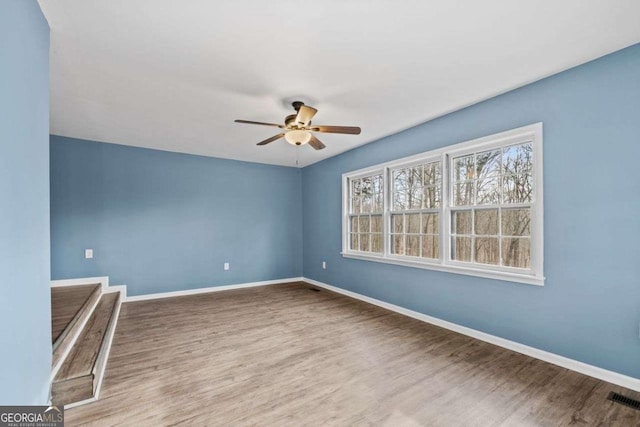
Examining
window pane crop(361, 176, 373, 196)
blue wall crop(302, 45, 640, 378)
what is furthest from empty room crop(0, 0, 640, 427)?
window pane crop(361, 176, 373, 196)

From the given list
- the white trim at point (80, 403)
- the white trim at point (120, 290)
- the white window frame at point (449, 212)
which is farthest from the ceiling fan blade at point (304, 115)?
the white trim at point (120, 290)

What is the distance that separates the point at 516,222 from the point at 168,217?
204 inches

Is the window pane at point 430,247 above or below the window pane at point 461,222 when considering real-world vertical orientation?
below

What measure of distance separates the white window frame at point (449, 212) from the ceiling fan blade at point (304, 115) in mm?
1755

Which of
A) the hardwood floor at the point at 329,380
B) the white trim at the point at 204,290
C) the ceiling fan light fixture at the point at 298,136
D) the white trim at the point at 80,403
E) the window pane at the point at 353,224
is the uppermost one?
the ceiling fan light fixture at the point at 298,136

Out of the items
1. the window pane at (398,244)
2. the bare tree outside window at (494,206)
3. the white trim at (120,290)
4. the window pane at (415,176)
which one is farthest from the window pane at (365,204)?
the white trim at (120,290)

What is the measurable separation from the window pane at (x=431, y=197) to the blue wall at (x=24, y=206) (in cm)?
380

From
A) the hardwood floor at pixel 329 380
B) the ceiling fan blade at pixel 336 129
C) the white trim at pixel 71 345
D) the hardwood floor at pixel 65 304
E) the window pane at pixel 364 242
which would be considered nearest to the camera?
the hardwood floor at pixel 329 380

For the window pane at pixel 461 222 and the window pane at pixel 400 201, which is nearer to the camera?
the window pane at pixel 461 222

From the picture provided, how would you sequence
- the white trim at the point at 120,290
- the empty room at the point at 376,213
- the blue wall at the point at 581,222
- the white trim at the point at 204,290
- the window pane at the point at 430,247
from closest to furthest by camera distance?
the empty room at the point at 376,213 < the blue wall at the point at 581,222 < the window pane at the point at 430,247 < the white trim at the point at 120,290 < the white trim at the point at 204,290

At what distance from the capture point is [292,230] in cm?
629

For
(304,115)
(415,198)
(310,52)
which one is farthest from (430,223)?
(310,52)

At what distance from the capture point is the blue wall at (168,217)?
4.30 m

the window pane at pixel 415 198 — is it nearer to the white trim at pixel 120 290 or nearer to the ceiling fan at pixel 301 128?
the ceiling fan at pixel 301 128
